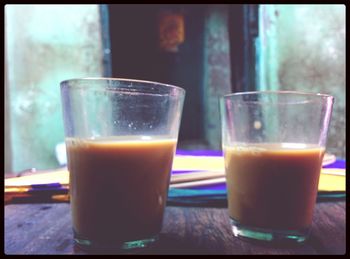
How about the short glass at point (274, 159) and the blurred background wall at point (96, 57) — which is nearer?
the short glass at point (274, 159)

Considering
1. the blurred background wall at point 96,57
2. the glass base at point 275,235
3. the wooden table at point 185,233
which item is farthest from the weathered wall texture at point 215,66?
the glass base at point 275,235

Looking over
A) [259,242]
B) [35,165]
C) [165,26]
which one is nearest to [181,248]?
[259,242]

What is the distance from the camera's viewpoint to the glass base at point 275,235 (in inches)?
21.0

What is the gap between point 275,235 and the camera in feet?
1.77

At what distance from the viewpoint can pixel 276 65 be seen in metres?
2.76

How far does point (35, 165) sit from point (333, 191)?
2686 mm

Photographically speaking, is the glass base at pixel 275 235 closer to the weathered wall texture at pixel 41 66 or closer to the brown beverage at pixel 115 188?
the brown beverage at pixel 115 188

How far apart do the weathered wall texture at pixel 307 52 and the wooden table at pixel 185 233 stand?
2.10 m

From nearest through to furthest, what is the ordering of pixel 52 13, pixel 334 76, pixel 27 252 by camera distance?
pixel 27 252
pixel 334 76
pixel 52 13

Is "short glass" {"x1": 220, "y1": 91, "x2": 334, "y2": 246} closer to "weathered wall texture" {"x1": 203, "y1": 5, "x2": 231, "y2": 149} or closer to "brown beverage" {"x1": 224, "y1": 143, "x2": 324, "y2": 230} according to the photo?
"brown beverage" {"x1": 224, "y1": 143, "x2": 324, "y2": 230}

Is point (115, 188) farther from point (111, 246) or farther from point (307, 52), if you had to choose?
point (307, 52)

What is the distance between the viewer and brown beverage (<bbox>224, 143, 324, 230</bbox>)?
0.55 meters

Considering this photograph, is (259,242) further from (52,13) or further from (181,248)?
(52,13)

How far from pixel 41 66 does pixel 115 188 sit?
2.74 metres
